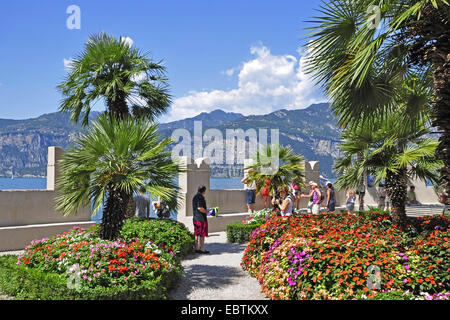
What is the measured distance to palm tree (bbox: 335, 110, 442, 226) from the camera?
8.98 metres

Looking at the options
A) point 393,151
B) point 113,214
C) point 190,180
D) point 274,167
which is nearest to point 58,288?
point 113,214

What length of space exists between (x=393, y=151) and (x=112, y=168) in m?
7.17

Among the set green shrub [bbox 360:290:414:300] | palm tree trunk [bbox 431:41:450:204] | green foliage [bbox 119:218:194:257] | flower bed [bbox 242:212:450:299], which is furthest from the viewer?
green foliage [bbox 119:218:194:257]

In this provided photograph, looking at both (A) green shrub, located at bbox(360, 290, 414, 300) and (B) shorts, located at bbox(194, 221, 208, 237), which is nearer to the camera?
(A) green shrub, located at bbox(360, 290, 414, 300)

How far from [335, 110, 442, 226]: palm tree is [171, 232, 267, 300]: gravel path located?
13.0 feet

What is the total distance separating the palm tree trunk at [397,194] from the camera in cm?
853

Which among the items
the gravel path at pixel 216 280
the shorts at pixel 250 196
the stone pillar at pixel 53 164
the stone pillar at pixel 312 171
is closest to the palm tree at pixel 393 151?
the gravel path at pixel 216 280

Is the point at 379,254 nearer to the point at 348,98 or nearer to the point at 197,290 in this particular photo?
the point at 197,290

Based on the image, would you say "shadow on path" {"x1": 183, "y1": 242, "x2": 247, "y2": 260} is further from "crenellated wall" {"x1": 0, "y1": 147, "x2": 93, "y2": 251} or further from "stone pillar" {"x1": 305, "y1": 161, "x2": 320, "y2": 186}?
"stone pillar" {"x1": 305, "y1": 161, "x2": 320, "y2": 186}

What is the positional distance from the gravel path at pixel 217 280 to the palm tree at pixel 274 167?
3159 mm

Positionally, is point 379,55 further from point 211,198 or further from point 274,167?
Answer: point 211,198

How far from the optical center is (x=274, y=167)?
1271cm

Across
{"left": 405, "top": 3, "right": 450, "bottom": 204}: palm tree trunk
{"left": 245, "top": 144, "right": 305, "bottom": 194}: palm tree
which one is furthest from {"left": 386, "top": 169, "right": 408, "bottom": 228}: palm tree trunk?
{"left": 245, "top": 144, "right": 305, "bottom": 194}: palm tree
